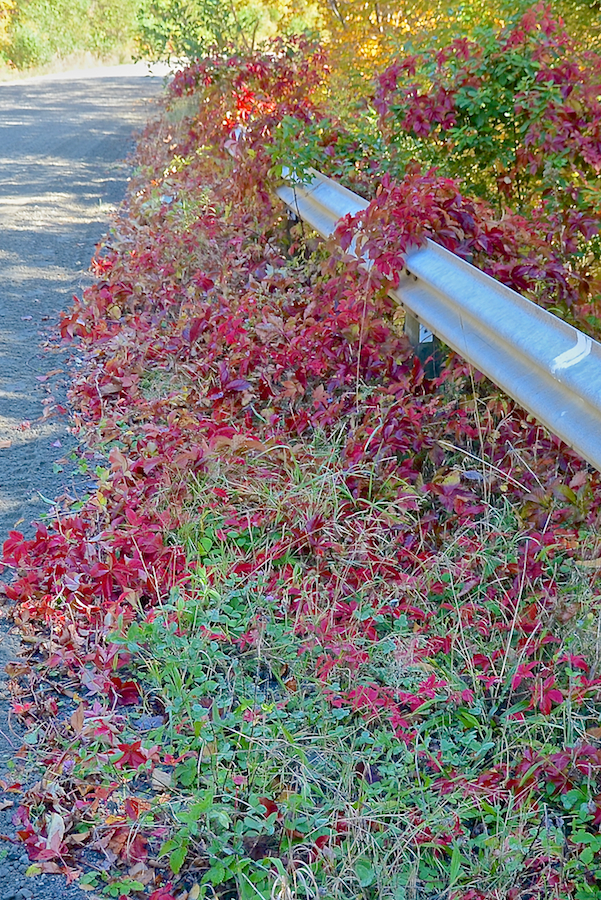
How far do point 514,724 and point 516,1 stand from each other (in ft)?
14.1

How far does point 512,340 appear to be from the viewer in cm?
263

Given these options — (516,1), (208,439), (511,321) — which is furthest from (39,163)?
(511,321)

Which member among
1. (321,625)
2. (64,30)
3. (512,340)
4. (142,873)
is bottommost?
(142,873)

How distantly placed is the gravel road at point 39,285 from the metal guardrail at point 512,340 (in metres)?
1.56

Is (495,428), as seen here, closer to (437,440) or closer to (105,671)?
(437,440)

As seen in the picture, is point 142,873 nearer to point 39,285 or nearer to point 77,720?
point 77,720

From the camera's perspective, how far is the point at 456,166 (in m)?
4.50

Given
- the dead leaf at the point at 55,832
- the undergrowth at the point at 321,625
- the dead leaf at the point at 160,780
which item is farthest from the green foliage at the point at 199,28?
the dead leaf at the point at 55,832

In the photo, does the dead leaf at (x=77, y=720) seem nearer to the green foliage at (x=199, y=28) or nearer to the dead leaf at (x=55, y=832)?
the dead leaf at (x=55, y=832)

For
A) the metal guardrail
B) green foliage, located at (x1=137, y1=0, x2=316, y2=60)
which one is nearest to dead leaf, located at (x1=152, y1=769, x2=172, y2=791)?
the metal guardrail

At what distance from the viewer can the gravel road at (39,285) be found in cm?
252

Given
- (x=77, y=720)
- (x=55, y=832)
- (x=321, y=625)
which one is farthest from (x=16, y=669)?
(x=321, y=625)

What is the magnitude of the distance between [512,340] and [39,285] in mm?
4058

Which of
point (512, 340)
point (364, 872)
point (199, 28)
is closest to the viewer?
A: point (364, 872)
